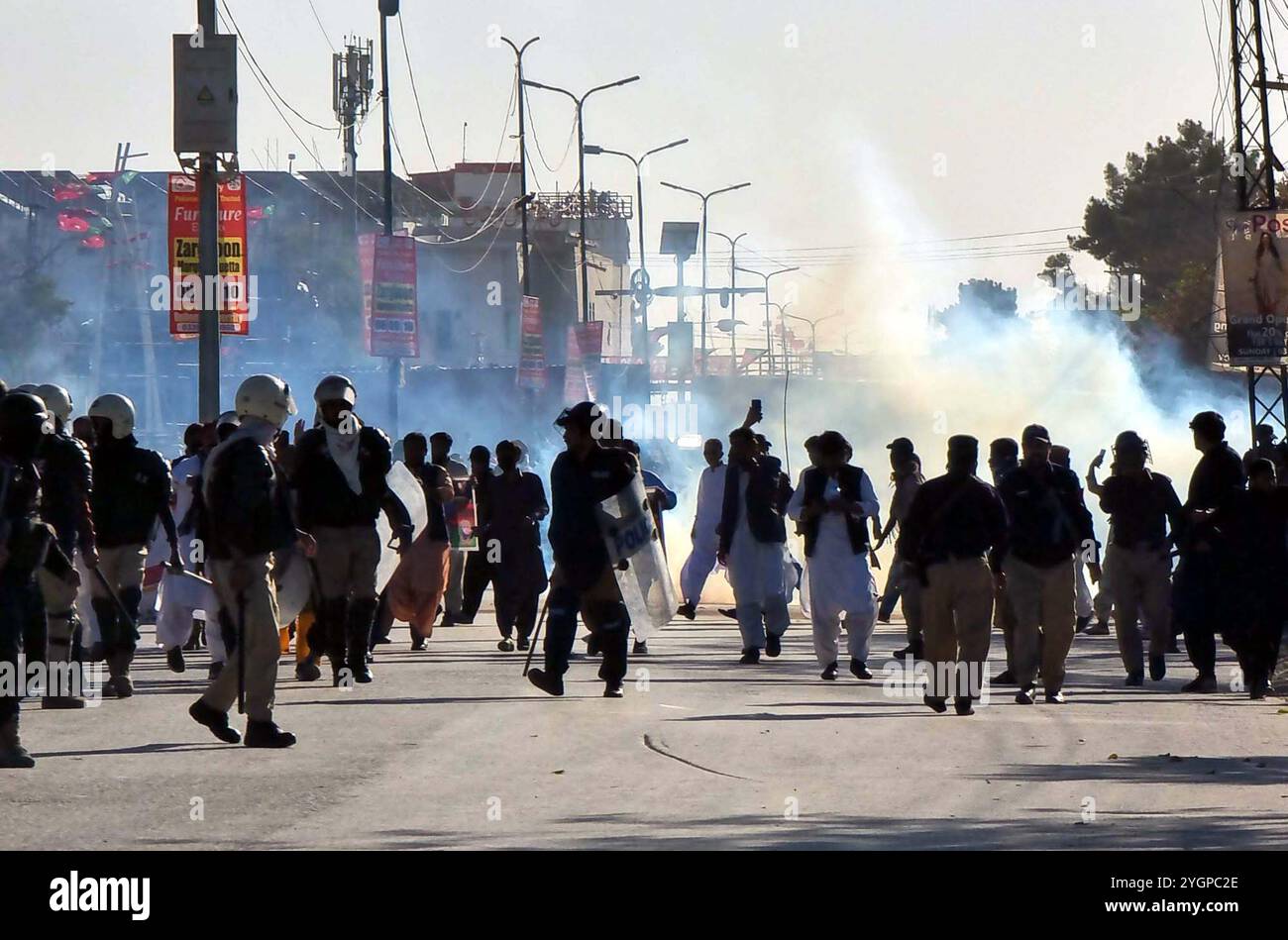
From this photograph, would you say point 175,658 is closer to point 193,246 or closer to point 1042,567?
point 1042,567

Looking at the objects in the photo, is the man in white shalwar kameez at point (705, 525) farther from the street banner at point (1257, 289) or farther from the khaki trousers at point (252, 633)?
the street banner at point (1257, 289)

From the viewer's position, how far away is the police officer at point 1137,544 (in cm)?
1622

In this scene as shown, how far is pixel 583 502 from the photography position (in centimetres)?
1434

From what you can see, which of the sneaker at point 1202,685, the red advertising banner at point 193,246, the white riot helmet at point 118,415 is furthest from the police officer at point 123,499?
the red advertising banner at point 193,246

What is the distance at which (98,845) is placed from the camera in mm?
8250

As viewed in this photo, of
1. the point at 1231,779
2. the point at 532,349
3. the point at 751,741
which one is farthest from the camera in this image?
the point at 532,349

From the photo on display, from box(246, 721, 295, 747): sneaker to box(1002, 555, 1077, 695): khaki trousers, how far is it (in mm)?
5272

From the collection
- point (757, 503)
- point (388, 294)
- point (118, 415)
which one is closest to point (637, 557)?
point (118, 415)

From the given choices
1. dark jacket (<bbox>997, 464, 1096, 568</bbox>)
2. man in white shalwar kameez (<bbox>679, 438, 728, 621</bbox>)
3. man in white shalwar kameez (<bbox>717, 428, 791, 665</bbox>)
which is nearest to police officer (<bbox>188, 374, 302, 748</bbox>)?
dark jacket (<bbox>997, 464, 1096, 568</bbox>)

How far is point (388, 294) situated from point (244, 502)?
27.3 meters

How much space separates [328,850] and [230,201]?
18193mm

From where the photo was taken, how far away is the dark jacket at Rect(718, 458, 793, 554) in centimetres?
1792
